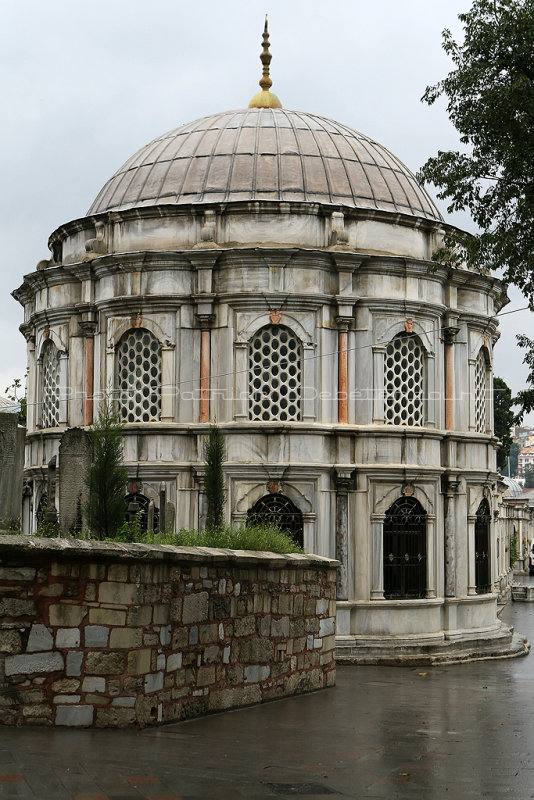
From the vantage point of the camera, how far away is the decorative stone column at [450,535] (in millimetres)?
24141

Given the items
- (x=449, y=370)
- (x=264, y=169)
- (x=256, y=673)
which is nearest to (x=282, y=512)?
(x=449, y=370)

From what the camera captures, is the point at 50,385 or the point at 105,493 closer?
the point at 105,493

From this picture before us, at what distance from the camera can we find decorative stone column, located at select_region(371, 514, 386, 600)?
896 inches

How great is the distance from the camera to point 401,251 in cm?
2431

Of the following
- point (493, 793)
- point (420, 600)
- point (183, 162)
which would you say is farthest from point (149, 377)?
point (493, 793)

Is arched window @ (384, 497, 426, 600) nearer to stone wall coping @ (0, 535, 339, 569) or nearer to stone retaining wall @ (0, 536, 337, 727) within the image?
stone retaining wall @ (0, 536, 337, 727)

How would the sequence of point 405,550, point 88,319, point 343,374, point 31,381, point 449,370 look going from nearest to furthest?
point 343,374
point 405,550
point 88,319
point 449,370
point 31,381

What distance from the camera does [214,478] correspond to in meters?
21.0

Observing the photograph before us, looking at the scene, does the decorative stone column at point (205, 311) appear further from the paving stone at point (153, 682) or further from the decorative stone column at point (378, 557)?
the paving stone at point (153, 682)

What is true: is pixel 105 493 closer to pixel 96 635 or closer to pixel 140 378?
pixel 96 635

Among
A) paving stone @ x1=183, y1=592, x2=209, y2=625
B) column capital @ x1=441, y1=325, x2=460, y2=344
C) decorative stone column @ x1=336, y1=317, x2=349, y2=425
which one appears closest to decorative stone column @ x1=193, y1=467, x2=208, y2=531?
decorative stone column @ x1=336, y1=317, x2=349, y2=425

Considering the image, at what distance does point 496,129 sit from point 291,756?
27.5 feet

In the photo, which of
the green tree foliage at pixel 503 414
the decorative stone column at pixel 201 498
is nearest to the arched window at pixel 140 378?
the decorative stone column at pixel 201 498

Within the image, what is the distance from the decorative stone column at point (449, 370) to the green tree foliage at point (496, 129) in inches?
377
